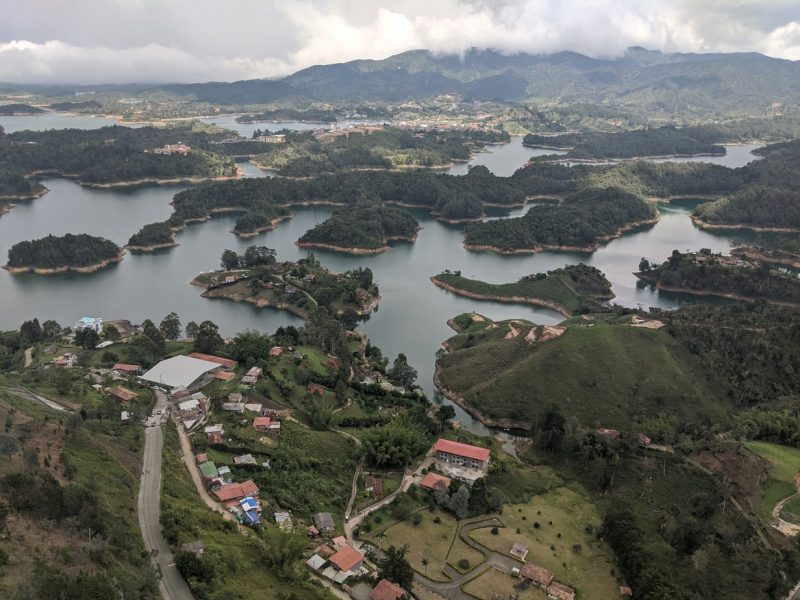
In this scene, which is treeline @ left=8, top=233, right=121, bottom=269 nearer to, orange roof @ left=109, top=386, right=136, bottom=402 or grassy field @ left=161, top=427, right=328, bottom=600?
orange roof @ left=109, top=386, right=136, bottom=402

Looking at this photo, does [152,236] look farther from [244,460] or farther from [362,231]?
[244,460]

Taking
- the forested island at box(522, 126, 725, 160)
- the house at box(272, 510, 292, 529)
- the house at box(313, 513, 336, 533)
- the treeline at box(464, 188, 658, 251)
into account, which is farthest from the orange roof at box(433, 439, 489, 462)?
the forested island at box(522, 126, 725, 160)

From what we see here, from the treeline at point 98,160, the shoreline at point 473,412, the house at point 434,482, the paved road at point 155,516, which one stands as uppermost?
the treeline at point 98,160

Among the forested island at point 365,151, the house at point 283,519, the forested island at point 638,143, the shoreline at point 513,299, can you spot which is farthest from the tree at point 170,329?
the forested island at point 638,143

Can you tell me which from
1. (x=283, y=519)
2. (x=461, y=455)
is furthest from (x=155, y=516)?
(x=461, y=455)

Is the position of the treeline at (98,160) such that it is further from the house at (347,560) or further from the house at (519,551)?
the house at (519,551)
